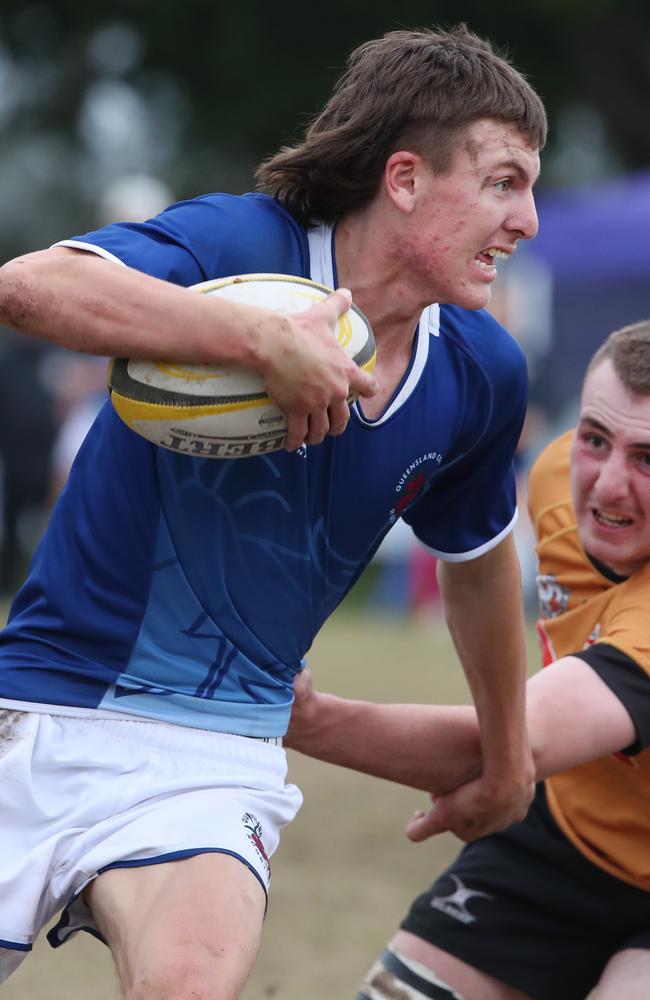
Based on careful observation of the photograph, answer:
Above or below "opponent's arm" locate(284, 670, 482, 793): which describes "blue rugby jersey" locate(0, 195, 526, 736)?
above

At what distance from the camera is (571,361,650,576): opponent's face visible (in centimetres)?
375

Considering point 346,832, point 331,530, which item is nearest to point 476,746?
point 331,530

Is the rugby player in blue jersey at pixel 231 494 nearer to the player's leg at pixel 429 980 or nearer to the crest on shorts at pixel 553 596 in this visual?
the crest on shorts at pixel 553 596

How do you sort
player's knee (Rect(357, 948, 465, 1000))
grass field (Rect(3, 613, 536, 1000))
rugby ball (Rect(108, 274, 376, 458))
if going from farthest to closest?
grass field (Rect(3, 613, 536, 1000)) < player's knee (Rect(357, 948, 465, 1000)) < rugby ball (Rect(108, 274, 376, 458))

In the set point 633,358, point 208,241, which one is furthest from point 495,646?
point 208,241

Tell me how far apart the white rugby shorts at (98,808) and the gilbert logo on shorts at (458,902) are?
1131mm

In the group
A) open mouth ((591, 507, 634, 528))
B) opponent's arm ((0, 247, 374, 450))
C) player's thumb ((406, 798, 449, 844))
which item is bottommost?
player's thumb ((406, 798, 449, 844))

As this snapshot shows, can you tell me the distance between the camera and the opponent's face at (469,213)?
317 cm

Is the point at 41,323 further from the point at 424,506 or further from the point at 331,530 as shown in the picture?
the point at 424,506

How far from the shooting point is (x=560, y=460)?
166 inches

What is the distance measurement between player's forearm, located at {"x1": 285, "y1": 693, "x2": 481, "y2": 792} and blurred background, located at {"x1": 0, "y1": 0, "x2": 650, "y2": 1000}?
4.54ft

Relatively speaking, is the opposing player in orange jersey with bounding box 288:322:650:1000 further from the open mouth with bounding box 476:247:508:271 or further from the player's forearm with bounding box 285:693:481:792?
the open mouth with bounding box 476:247:508:271

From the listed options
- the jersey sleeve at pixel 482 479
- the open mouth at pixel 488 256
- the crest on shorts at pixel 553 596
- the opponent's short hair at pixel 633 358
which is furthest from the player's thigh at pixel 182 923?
the opponent's short hair at pixel 633 358

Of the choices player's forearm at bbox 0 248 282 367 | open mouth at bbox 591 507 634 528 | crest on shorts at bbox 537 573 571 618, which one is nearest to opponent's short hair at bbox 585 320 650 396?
open mouth at bbox 591 507 634 528
